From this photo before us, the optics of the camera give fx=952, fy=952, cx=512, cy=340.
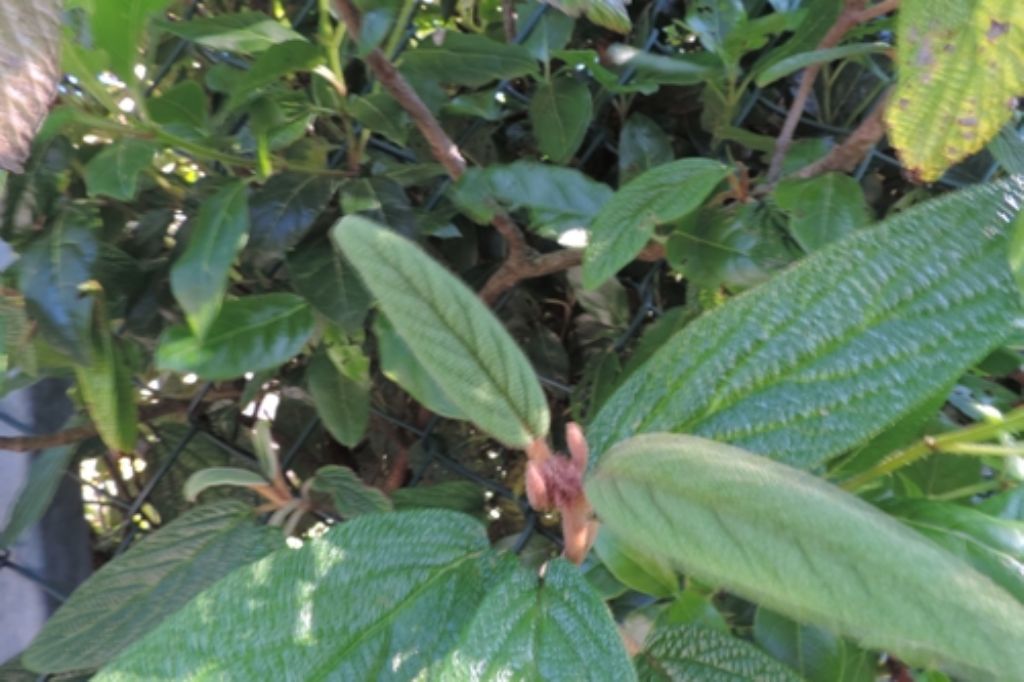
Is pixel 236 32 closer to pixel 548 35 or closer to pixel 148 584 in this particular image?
pixel 548 35

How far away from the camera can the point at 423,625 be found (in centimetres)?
38

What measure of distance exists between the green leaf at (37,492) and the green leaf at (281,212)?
1.12 feet

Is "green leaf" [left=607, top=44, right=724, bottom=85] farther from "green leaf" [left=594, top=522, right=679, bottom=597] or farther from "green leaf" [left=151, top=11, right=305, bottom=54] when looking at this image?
"green leaf" [left=594, top=522, right=679, bottom=597]

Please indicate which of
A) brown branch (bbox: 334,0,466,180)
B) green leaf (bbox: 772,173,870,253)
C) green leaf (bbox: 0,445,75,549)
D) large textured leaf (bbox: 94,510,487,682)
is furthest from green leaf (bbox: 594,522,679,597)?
green leaf (bbox: 0,445,75,549)

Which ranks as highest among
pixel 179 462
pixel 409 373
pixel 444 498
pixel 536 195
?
pixel 536 195

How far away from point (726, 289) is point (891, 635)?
49cm

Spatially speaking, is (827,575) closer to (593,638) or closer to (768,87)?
(593,638)

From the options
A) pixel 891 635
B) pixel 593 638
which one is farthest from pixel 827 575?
pixel 593 638

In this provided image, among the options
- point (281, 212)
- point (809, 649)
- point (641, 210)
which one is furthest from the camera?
point (281, 212)

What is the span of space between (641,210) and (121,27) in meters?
0.37

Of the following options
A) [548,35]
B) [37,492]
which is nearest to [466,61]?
[548,35]

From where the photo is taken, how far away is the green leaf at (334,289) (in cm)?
69

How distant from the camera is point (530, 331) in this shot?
35.7 inches

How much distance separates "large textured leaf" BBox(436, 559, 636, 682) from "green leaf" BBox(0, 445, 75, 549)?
26.3 inches
